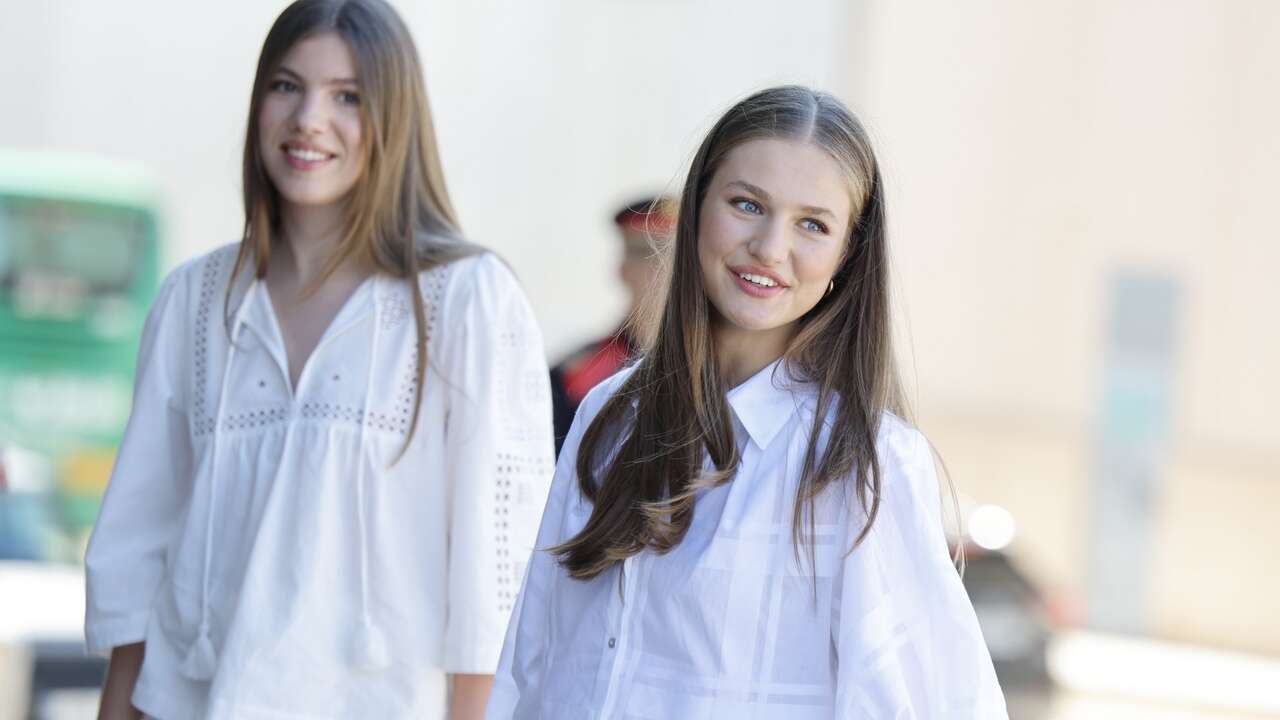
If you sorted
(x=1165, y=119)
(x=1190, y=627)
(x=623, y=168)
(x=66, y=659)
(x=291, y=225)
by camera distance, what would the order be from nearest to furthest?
(x=291, y=225) → (x=66, y=659) → (x=1190, y=627) → (x=1165, y=119) → (x=623, y=168)

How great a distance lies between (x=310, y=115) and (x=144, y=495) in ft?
2.17

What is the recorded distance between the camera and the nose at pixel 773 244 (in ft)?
7.50

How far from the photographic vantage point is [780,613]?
222 cm

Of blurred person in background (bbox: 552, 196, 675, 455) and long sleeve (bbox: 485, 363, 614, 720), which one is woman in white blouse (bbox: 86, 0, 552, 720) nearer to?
long sleeve (bbox: 485, 363, 614, 720)

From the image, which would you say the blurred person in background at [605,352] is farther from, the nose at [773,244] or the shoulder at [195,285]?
A: the nose at [773,244]

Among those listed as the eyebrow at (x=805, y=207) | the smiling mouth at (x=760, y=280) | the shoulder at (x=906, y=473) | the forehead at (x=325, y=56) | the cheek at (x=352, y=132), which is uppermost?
the forehead at (x=325, y=56)

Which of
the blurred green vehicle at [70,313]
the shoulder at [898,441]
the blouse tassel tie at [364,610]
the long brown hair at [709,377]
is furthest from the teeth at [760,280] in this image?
the blurred green vehicle at [70,313]

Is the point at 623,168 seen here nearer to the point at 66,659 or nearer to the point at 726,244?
the point at 66,659

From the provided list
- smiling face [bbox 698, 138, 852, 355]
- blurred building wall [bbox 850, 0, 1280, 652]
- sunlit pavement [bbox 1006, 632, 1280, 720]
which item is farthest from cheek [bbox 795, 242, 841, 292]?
blurred building wall [bbox 850, 0, 1280, 652]

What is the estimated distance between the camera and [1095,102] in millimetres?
17406

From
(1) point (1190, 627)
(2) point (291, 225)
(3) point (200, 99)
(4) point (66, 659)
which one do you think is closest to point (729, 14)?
(3) point (200, 99)

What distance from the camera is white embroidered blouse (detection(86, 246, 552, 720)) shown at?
271 centimetres

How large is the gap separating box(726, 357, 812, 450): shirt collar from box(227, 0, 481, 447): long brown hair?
0.67 meters

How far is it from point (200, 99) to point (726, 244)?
15248mm
